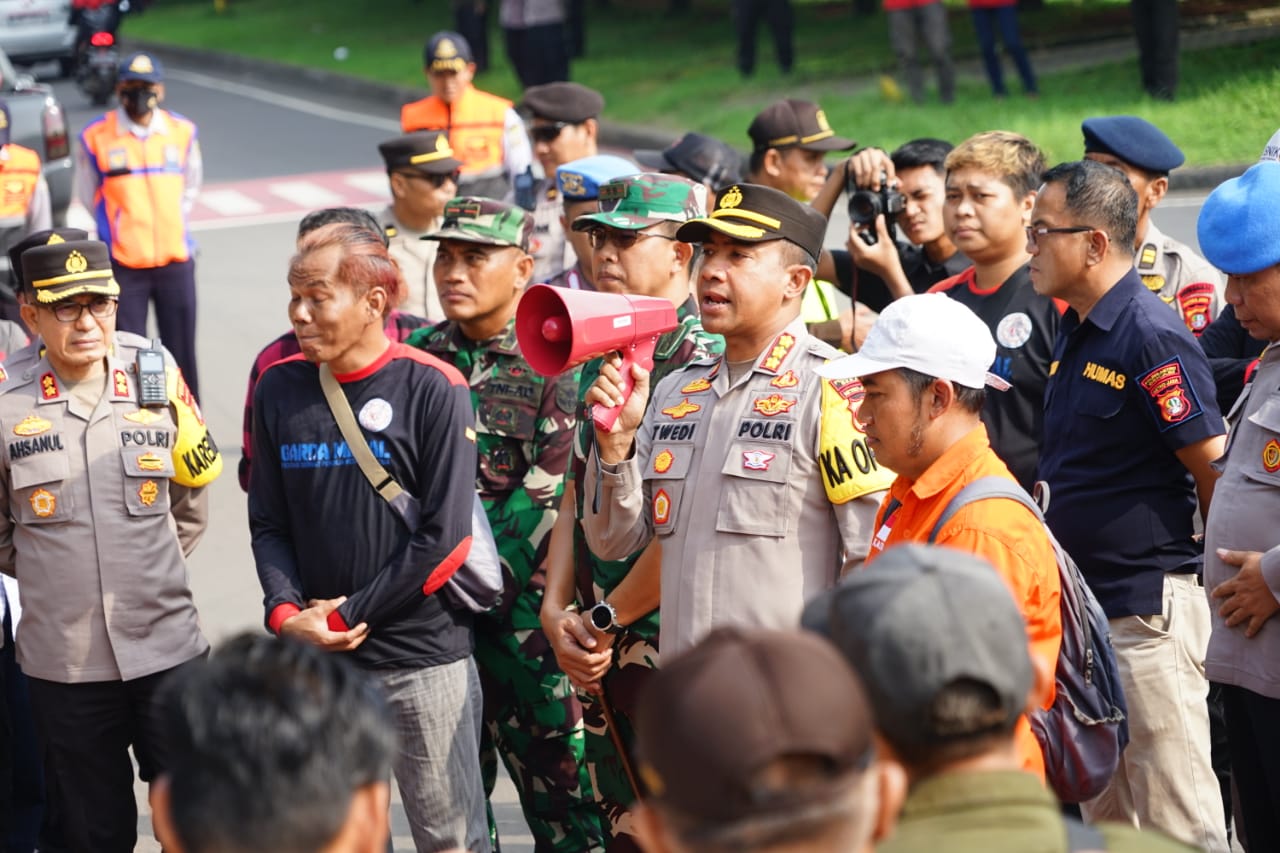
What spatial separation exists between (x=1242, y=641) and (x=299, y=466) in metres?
2.61

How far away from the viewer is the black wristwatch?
15.1 feet

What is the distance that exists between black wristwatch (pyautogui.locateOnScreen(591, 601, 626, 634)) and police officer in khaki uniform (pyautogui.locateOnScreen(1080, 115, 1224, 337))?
7.88 ft

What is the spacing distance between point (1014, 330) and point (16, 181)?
249 inches

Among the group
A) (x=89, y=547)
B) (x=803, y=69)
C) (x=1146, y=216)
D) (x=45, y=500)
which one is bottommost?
(x=89, y=547)

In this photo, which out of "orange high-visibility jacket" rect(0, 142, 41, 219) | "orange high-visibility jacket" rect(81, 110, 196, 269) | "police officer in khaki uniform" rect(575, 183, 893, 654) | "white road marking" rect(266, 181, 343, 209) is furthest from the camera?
"white road marking" rect(266, 181, 343, 209)

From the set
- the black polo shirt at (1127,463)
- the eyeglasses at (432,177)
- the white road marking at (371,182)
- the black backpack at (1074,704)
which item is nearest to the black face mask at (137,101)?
the eyeglasses at (432,177)

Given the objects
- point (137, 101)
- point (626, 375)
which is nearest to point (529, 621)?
point (626, 375)

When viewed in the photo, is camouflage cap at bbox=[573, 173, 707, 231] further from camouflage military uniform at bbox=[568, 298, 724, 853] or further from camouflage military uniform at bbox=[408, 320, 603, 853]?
camouflage military uniform at bbox=[408, 320, 603, 853]

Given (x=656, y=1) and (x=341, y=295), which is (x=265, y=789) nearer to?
(x=341, y=295)

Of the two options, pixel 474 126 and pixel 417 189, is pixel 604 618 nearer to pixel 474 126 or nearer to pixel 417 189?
pixel 417 189

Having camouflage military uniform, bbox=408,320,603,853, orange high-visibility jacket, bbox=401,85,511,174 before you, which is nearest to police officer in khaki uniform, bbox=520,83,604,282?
orange high-visibility jacket, bbox=401,85,511,174

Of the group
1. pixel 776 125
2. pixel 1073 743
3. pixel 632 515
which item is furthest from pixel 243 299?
pixel 1073 743

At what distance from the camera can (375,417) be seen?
477 cm

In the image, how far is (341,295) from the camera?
187 inches
